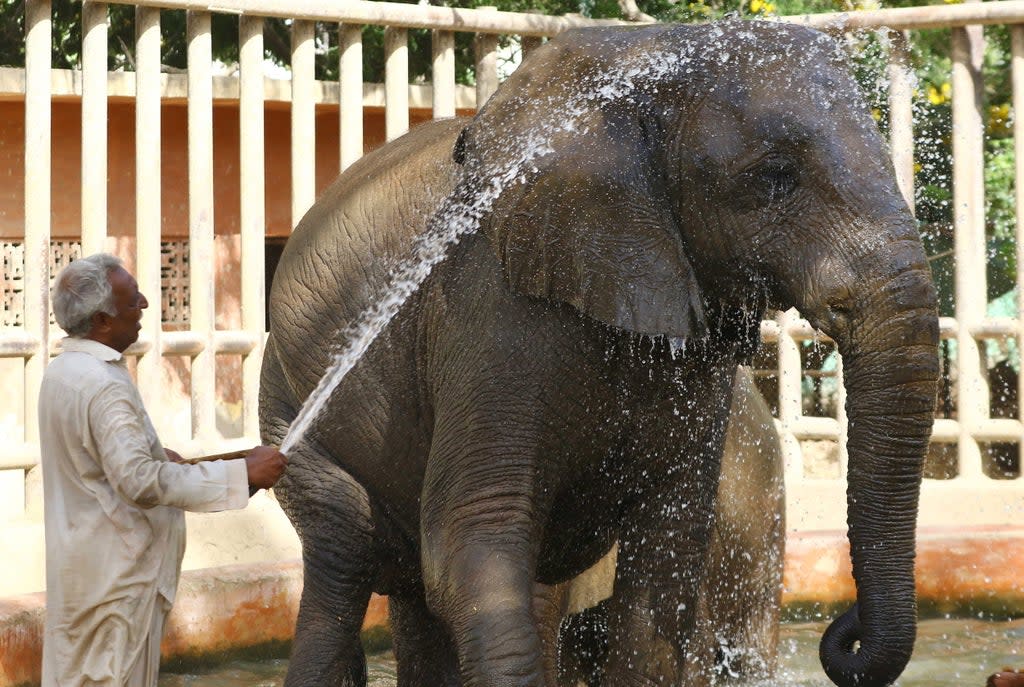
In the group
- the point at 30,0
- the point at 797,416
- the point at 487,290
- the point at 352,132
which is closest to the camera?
the point at 487,290

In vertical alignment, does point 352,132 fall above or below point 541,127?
above

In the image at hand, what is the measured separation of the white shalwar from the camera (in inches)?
150

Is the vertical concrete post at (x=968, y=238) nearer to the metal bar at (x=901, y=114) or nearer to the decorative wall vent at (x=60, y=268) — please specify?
the metal bar at (x=901, y=114)

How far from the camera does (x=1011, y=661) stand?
6.14 metres

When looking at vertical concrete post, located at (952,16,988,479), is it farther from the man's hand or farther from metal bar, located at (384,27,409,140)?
the man's hand

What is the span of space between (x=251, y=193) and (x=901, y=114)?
3.22 m

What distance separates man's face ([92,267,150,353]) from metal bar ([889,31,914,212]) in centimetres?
504

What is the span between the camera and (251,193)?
7.59 meters

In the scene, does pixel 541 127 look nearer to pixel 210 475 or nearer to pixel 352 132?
pixel 210 475

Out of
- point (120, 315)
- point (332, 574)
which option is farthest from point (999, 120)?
point (120, 315)

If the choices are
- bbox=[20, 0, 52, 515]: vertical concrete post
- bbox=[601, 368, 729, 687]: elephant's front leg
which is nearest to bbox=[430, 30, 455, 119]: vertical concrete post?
bbox=[20, 0, 52, 515]: vertical concrete post

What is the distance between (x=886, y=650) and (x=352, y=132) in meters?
4.65

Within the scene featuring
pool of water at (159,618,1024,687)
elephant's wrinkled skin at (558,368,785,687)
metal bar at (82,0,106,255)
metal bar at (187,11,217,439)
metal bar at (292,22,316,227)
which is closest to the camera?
elephant's wrinkled skin at (558,368,785,687)

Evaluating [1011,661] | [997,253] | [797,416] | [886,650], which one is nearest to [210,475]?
[886,650]
